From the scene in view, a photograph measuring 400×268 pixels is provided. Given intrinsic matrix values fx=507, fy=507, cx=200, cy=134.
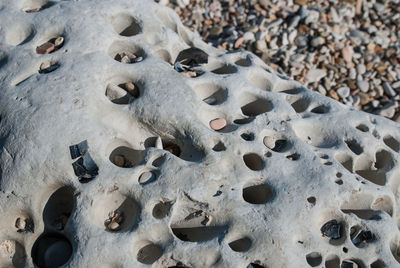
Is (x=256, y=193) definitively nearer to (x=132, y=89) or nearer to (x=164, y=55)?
(x=132, y=89)

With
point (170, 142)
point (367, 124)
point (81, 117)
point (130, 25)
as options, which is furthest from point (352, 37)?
point (81, 117)

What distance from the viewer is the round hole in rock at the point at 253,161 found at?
253cm

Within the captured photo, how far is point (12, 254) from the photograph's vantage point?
7.98 feet

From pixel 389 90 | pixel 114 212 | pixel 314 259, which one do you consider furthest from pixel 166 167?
pixel 389 90

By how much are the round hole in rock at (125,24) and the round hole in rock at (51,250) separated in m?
1.33

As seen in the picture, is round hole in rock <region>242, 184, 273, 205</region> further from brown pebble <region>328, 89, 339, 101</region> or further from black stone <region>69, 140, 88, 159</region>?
brown pebble <region>328, 89, 339, 101</region>

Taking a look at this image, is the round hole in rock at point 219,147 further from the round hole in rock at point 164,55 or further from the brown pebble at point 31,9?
the brown pebble at point 31,9

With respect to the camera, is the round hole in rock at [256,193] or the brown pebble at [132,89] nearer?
the round hole in rock at [256,193]

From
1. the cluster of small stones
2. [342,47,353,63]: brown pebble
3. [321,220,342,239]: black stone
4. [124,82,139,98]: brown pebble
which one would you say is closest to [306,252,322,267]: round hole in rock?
[321,220,342,239]: black stone

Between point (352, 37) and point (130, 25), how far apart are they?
2.26 m

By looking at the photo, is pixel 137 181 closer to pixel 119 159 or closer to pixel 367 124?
pixel 119 159

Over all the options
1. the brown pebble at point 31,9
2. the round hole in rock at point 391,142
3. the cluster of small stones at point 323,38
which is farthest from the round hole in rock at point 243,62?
the brown pebble at point 31,9

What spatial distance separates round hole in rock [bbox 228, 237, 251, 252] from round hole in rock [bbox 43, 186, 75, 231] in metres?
0.77

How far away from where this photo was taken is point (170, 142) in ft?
8.71
